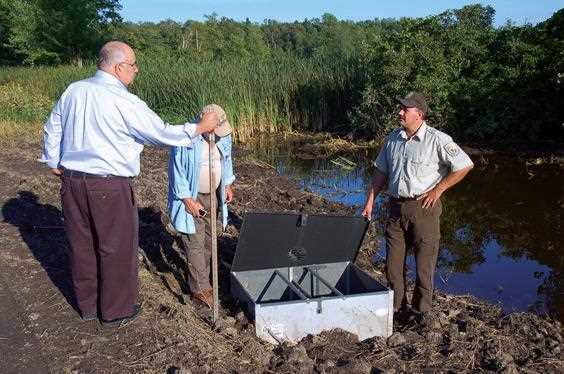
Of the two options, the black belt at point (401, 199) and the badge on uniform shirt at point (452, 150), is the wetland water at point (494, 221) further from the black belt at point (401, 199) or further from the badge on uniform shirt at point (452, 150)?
the badge on uniform shirt at point (452, 150)

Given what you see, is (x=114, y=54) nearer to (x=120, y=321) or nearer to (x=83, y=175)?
(x=83, y=175)

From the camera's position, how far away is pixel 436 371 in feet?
13.3

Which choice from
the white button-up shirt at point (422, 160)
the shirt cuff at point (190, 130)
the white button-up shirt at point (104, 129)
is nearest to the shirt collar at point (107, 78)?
the white button-up shirt at point (104, 129)

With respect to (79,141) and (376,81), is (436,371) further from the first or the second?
(376,81)

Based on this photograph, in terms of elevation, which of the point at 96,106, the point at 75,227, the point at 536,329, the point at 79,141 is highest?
the point at 96,106

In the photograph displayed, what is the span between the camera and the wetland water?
20.6ft

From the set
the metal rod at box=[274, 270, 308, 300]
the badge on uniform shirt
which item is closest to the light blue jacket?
the metal rod at box=[274, 270, 308, 300]

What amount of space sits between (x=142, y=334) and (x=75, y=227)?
0.88 meters

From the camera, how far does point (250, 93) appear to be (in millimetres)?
15680

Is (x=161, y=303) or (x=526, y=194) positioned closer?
(x=161, y=303)

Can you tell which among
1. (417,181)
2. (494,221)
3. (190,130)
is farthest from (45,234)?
(494,221)

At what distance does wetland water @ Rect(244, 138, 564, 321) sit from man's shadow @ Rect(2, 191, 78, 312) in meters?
3.55

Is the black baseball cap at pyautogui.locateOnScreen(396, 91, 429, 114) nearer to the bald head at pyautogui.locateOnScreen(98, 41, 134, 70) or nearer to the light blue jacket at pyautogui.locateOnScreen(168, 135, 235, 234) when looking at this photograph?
the light blue jacket at pyautogui.locateOnScreen(168, 135, 235, 234)

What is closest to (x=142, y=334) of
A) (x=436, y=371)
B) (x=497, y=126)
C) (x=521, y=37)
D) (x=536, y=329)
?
(x=436, y=371)
